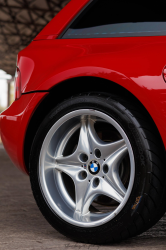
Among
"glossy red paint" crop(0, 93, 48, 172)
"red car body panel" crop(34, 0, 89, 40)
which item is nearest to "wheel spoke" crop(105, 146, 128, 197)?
"glossy red paint" crop(0, 93, 48, 172)

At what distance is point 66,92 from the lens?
7.13 feet

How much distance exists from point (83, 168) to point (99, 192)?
0.18 metres

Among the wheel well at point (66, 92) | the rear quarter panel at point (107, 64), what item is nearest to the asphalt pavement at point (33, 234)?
the wheel well at point (66, 92)

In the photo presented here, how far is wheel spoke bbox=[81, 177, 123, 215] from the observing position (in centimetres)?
185

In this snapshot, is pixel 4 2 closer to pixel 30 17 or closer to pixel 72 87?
pixel 30 17

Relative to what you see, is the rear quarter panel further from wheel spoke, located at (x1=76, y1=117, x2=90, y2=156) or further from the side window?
wheel spoke, located at (x1=76, y1=117, x2=90, y2=156)

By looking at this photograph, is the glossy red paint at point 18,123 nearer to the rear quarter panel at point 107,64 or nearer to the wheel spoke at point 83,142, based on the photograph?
the rear quarter panel at point 107,64

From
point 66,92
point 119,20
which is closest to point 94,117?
point 66,92

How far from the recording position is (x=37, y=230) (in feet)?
7.11

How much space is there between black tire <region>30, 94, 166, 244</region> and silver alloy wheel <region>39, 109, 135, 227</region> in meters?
0.03

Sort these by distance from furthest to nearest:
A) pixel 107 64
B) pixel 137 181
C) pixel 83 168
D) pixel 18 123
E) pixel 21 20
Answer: pixel 21 20
pixel 18 123
pixel 83 168
pixel 107 64
pixel 137 181

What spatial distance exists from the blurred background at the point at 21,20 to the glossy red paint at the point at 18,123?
21536 mm

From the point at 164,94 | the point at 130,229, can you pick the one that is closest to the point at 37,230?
the point at 130,229

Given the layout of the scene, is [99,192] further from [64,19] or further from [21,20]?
[21,20]
